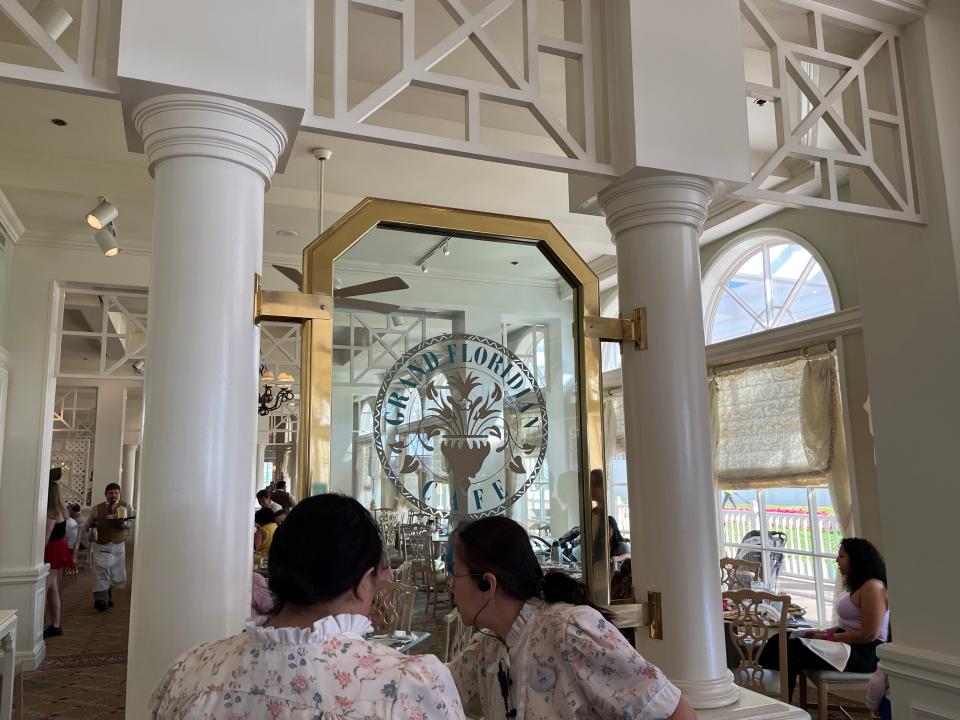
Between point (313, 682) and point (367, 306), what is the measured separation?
125 cm

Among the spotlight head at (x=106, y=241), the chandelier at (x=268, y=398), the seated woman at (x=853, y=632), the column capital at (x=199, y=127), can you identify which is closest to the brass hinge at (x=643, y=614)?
the column capital at (x=199, y=127)

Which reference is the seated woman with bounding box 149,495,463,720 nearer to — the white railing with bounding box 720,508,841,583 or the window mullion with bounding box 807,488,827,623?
the white railing with bounding box 720,508,841,583

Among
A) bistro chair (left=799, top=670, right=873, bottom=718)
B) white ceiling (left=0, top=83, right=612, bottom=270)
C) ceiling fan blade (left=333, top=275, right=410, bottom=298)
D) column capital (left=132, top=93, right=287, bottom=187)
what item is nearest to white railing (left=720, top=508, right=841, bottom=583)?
bistro chair (left=799, top=670, right=873, bottom=718)

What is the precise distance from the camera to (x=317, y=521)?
1179mm

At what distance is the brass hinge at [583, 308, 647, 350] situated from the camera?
2262 millimetres

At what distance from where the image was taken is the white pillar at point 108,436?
13125 mm

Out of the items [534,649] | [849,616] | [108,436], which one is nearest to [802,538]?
[849,616]

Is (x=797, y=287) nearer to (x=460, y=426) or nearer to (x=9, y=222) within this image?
(x=460, y=426)

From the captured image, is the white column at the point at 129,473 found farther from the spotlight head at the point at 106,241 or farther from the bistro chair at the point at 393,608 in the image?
the bistro chair at the point at 393,608

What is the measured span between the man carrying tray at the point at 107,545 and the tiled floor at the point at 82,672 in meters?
0.28

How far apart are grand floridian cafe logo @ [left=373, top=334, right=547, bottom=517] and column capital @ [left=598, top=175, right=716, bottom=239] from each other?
57 cm

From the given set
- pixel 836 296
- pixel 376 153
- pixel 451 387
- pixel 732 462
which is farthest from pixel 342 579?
pixel 732 462

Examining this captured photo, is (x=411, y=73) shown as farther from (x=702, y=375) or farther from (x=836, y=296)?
(x=836, y=296)

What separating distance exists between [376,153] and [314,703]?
4688 mm
